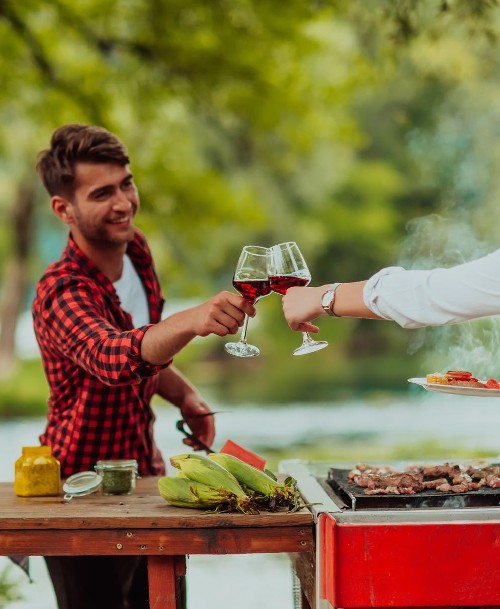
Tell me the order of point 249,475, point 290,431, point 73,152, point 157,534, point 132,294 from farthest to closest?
point 290,431 → point 132,294 → point 73,152 → point 249,475 → point 157,534

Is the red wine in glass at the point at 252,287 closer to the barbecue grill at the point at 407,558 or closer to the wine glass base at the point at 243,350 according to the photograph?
the wine glass base at the point at 243,350

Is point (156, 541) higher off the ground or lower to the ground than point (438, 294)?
lower

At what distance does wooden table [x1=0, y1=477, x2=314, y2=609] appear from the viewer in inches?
89.7

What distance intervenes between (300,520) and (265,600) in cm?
351

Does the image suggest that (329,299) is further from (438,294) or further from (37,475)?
(37,475)

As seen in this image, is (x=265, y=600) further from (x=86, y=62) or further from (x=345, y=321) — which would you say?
(x=345, y=321)

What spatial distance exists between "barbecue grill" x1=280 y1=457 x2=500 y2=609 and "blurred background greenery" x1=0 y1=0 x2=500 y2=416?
197 centimetres

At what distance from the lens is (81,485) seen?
257 centimetres

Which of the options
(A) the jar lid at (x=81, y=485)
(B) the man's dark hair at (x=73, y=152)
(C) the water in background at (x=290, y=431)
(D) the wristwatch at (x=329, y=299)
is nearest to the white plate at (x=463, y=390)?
(D) the wristwatch at (x=329, y=299)

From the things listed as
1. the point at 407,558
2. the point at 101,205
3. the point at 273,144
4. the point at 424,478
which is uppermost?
the point at 273,144

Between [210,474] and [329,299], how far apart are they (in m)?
0.50

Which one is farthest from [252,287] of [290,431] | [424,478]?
[290,431]

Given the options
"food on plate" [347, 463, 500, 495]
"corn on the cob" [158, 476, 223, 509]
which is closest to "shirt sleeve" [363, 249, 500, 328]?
"food on plate" [347, 463, 500, 495]

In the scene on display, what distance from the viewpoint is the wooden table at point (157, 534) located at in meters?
2.28
